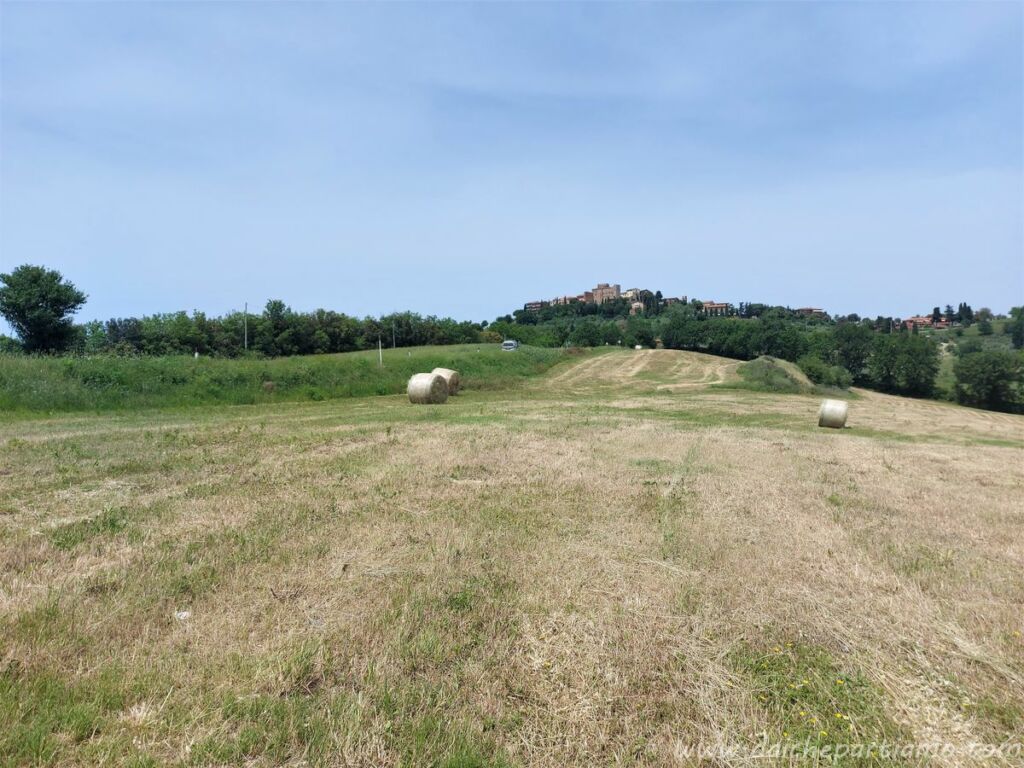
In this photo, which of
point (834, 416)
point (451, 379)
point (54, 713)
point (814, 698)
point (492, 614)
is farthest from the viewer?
point (451, 379)

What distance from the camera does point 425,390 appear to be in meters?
25.4

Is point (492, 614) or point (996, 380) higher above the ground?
point (492, 614)

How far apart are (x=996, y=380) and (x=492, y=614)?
299 feet

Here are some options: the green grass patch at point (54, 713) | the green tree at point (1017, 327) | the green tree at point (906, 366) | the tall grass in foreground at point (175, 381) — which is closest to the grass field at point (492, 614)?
the green grass patch at point (54, 713)

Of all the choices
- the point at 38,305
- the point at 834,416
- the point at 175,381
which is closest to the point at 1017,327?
the point at 834,416

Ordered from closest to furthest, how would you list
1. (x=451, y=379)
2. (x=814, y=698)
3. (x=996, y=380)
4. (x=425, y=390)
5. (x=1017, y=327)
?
(x=814, y=698), (x=425, y=390), (x=451, y=379), (x=996, y=380), (x=1017, y=327)

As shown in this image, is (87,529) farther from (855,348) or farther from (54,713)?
(855,348)

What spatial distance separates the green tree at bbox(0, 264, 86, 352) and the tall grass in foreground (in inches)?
1300

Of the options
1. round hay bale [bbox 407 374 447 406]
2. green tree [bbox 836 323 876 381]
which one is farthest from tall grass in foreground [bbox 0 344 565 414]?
green tree [bbox 836 323 876 381]

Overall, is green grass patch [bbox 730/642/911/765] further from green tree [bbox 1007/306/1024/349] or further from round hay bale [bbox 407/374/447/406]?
green tree [bbox 1007/306/1024/349]

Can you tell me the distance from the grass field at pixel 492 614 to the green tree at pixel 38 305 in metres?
52.0

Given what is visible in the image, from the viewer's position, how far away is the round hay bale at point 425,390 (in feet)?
83.5

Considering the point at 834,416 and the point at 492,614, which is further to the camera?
the point at 834,416

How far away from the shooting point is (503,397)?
30625 millimetres
